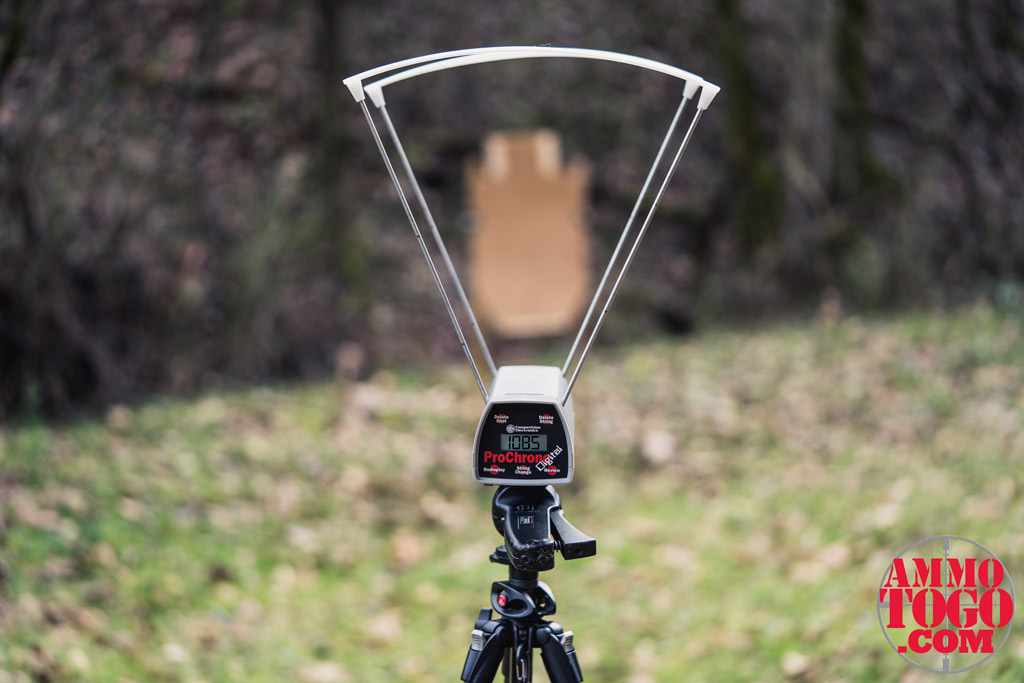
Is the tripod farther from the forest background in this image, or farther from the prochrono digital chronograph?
the forest background

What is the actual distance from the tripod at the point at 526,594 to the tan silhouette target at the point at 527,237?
1196mm

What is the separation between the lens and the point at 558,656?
174 centimetres

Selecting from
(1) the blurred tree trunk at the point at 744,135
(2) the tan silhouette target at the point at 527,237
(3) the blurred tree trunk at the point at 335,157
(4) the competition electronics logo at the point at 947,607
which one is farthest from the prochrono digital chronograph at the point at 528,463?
(1) the blurred tree trunk at the point at 744,135

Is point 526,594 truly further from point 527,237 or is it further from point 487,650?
point 527,237

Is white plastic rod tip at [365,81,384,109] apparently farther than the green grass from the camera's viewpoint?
No

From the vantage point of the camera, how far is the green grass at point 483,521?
139 inches

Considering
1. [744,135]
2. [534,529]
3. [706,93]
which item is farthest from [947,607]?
[744,135]

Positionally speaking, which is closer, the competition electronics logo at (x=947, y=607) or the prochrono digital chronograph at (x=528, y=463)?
the prochrono digital chronograph at (x=528, y=463)

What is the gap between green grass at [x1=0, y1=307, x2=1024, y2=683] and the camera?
353 cm

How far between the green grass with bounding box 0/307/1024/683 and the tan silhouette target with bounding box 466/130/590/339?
1382 mm

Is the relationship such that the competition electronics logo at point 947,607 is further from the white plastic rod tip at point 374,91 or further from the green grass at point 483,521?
the white plastic rod tip at point 374,91

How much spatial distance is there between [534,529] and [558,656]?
239mm

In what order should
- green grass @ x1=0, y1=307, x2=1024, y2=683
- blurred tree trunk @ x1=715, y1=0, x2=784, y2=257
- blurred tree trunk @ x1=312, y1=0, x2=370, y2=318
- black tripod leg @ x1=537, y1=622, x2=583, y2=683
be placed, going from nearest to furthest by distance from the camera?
black tripod leg @ x1=537, y1=622, x2=583, y2=683
green grass @ x1=0, y1=307, x2=1024, y2=683
blurred tree trunk @ x1=312, y1=0, x2=370, y2=318
blurred tree trunk @ x1=715, y1=0, x2=784, y2=257

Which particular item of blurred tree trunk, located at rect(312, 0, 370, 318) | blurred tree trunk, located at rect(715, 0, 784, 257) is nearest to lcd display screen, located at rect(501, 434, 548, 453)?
blurred tree trunk, located at rect(312, 0, 370, 318)
